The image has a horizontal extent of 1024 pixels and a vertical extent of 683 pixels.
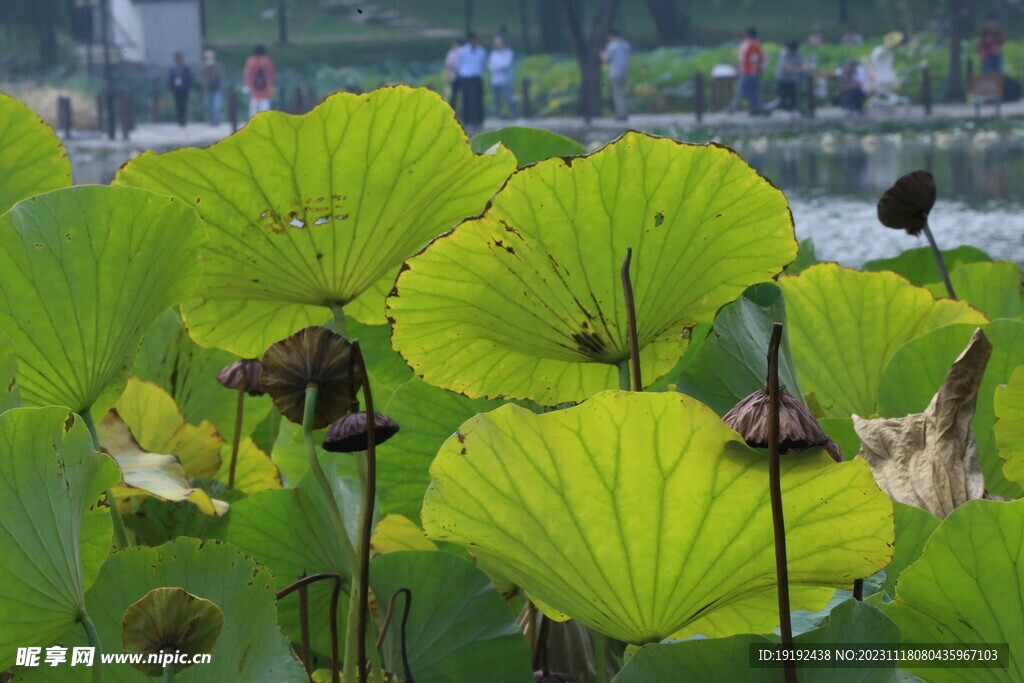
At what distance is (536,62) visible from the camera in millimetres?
10664

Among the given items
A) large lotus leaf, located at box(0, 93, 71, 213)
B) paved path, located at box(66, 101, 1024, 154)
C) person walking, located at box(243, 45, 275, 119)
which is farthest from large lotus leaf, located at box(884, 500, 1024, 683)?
person walking, located at box(243, 45, 275, 119)

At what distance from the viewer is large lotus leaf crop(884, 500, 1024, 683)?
0.58ft

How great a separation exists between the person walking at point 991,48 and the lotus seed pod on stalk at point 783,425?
10.0m

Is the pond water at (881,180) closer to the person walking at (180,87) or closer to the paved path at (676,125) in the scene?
the paved path at (676,125)

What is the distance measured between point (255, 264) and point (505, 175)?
6 centimetres

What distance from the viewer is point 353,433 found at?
7.9 inches

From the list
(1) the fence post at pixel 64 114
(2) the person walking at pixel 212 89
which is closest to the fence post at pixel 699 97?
(2) the person walking at pixel 212 89

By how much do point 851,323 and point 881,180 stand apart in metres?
5.73

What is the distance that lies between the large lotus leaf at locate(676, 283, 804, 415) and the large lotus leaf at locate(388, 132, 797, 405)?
0.10ft

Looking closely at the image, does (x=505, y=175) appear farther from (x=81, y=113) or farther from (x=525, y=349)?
(x=81, y=113)

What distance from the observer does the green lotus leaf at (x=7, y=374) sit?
20 cm

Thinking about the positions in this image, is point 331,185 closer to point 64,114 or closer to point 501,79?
point 64,114

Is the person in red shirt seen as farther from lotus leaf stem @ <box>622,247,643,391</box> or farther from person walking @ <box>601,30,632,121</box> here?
lotus leaf stem @ <box>622,247,643,391</box>

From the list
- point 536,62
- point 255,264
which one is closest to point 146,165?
point 255,264
